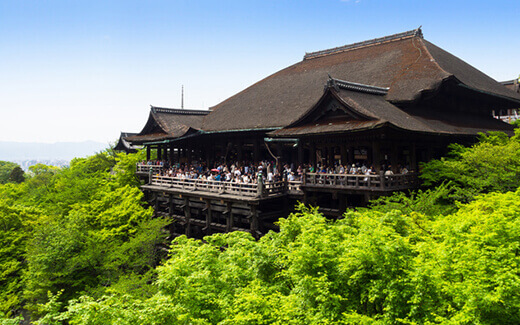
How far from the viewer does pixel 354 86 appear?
2122 cm

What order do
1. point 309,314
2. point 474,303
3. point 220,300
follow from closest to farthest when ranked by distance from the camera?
point 474,303
point 309,314
point 220,300

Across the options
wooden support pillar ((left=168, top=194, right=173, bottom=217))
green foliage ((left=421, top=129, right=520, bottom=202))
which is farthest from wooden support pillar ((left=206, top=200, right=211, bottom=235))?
green foliage ((left=421, top=129, right=520, bottom=202))

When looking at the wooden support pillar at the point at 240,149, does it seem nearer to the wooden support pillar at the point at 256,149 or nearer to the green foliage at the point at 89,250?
the wooden support pillar at the point at 256,149

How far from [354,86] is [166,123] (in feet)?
58.1

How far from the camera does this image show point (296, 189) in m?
21.6

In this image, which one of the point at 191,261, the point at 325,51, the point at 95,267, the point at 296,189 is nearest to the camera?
the point at 191,261

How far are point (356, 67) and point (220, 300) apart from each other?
2444 centimetres

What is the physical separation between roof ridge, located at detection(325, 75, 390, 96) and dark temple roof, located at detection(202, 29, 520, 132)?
0.58 metres

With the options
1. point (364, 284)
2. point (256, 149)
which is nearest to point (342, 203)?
point (256, 149)

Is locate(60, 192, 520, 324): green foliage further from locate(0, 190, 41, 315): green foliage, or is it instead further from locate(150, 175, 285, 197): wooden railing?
locate(0, 190, 41, 315): green foliage

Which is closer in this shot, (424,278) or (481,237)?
(424,278)

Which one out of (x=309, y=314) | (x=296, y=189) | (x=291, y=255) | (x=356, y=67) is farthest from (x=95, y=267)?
(x=356, y=67)

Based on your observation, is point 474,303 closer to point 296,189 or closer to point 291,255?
point 291,255

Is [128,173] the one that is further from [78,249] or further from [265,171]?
[265,171]
